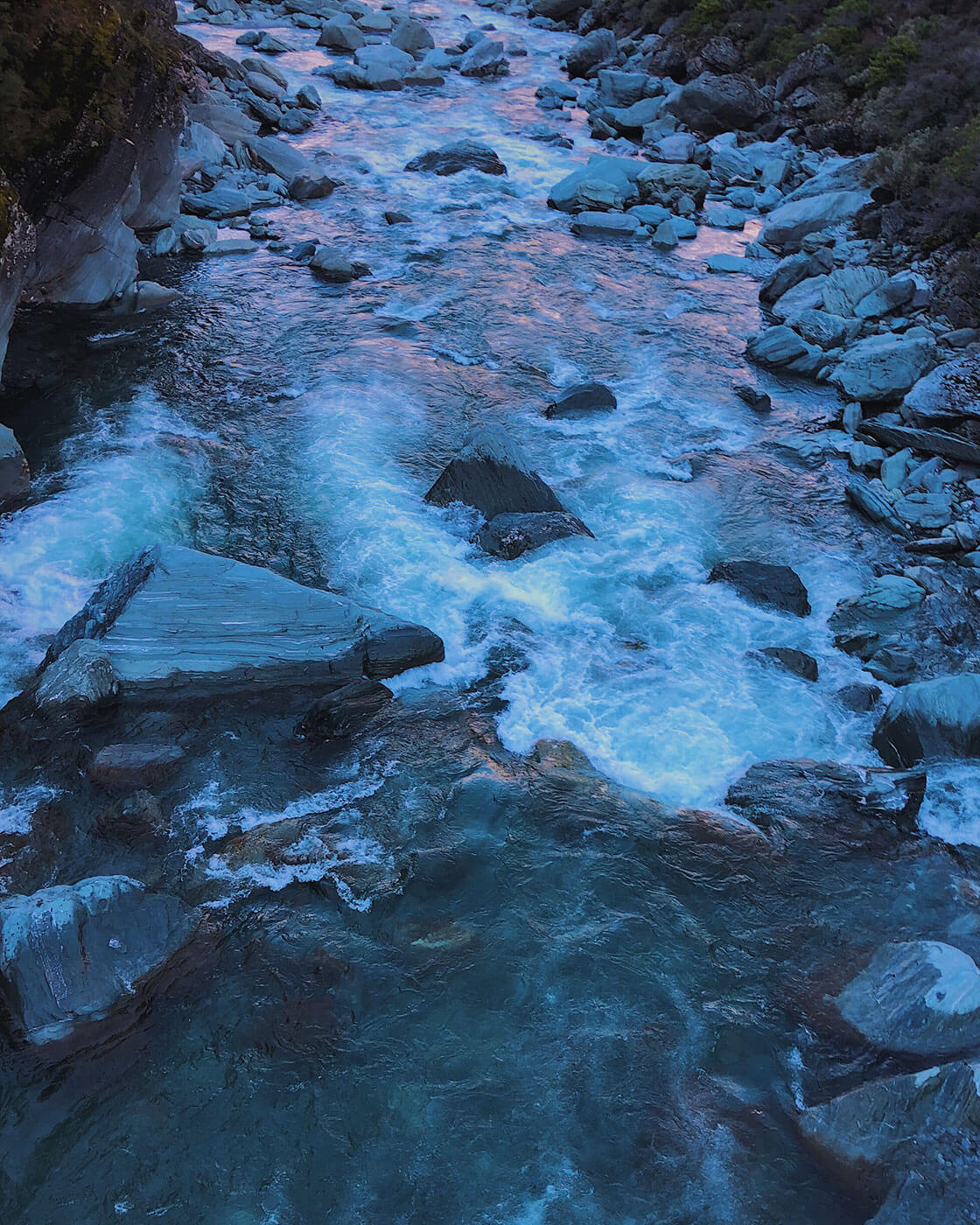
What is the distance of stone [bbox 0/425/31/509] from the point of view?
37.9ft

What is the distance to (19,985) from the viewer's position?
652 centimetres

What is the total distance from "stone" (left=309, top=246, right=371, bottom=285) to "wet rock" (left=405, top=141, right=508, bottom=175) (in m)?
6.33

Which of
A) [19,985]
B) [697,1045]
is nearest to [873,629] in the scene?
[697,1045]

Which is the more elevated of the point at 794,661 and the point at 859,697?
the point at 794,661

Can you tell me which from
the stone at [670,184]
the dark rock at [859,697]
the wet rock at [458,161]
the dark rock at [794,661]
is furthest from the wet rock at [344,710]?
the wet rock at [458,161]

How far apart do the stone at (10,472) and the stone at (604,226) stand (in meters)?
13.3

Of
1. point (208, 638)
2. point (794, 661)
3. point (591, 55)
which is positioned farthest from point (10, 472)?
point (591, 55)

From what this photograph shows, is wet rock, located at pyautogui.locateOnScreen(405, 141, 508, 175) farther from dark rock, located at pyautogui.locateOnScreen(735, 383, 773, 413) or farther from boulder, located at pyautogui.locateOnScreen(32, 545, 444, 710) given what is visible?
boulder, located at pyautogui.locateOnScreen(32, 545, 444, 710)

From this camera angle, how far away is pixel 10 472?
1159 centimetres

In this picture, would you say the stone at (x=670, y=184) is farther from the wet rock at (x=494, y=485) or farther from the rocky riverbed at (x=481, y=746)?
the wet rock at (x=494, y=485)

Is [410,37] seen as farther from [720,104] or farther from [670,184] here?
[670,184]

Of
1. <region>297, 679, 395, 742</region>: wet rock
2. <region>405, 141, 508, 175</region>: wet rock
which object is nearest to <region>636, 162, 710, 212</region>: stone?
<region>405, 141, 508, 175</region>: wet rock

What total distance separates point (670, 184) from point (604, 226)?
114 inches

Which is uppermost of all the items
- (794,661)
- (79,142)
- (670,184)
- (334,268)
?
(79,142)
